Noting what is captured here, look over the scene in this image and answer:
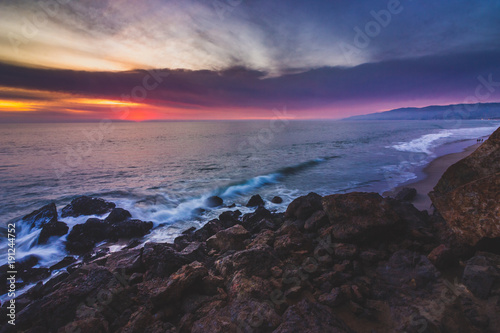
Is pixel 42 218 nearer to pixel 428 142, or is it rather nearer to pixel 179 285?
pixel 179 285

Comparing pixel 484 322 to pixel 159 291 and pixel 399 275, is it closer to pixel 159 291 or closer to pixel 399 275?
pixel 399 275

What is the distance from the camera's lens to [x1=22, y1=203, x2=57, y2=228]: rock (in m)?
13.0

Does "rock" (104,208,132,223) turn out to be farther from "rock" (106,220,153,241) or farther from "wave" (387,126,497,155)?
"wave" (387,126,497,155)

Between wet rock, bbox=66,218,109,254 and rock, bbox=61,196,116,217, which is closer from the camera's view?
wet rock, bbox=66,218,109,254

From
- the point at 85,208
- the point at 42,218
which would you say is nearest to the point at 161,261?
the point at 42,218

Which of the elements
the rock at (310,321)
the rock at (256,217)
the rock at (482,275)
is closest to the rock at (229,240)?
the rock at (256,217)

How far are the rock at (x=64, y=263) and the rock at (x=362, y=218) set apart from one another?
453 inches

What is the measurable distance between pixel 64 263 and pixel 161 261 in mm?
7186

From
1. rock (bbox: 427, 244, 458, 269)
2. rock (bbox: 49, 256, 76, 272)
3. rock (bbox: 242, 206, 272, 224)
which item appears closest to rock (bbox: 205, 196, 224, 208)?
rock (bbox: 242, 206, 272, 224)

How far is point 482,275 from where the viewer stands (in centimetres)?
358

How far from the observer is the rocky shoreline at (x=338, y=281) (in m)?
3.58

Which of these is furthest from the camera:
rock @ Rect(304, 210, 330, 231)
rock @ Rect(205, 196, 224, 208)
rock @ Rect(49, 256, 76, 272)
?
rock @ Rect(205, 196, 224, 208)

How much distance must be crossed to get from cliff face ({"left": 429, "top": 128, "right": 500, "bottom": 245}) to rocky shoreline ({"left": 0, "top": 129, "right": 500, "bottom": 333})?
2cm

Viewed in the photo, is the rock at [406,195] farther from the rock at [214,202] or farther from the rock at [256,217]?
the rock at [214,202]
